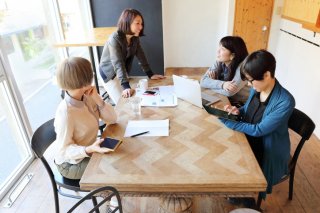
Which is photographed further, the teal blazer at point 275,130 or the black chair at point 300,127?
the black chair at point 300,127

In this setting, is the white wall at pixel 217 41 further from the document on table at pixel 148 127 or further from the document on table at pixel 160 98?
the document on table at pixel 148 127

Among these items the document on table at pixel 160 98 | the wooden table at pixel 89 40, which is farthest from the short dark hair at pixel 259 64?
the wooden table at pixel 89 40

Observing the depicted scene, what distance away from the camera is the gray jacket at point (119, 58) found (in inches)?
85.3

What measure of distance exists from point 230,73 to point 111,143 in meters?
1.18

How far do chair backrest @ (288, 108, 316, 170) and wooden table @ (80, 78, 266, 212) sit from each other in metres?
0.45

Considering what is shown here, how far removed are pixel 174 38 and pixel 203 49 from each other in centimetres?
60

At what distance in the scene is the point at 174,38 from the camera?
469 cm

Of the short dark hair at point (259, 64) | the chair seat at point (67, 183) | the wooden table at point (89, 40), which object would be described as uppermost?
the short dark hair at point (259, 64)

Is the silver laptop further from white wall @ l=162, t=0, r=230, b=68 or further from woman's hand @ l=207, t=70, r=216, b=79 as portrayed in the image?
white wall @ l=162, t=0, r=230, b=68

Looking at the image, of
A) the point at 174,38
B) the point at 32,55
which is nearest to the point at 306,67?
the point at 174,38

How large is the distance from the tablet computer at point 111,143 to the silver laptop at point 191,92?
59 cm

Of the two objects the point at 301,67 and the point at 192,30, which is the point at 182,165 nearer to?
the point at 301,67

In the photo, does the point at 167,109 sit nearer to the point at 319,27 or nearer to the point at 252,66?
the point at 252,66

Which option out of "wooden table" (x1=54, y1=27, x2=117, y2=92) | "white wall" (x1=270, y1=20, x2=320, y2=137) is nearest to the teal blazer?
"white wall" (x1=270, y1=20, x2=320, y2=137)
